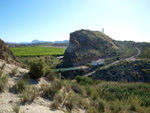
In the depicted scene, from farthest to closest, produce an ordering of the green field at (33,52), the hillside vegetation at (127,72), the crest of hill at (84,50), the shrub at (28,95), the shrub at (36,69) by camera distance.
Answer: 1. the green field at (33,52)
2. the crest of hill at (84,50)
3. the hillside vegetation at (127,72)
4. the shrub at (36,69)
5. the shrub at (28,95)

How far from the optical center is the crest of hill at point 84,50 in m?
31.2

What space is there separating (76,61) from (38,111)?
25.2 meters

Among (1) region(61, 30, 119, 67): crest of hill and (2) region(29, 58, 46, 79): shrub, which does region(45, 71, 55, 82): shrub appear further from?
(1) region(61, 30, 119, 67): crest of hill

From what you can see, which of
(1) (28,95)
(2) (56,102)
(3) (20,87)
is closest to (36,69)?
(3) (20,87)

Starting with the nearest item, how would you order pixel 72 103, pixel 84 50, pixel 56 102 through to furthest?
1. pixel 56 102
2. pixel 72 103
3. pixel 84 50

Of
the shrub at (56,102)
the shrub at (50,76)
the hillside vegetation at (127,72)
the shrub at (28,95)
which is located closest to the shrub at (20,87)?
the shrub at (28,95)

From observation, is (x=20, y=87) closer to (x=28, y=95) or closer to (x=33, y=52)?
(x=28, y=95)

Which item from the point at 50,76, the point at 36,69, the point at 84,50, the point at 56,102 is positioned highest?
the point at 84,50

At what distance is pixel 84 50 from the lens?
35000 millimetres

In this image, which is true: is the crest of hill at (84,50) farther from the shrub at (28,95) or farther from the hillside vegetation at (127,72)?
the shrub at (28,95)

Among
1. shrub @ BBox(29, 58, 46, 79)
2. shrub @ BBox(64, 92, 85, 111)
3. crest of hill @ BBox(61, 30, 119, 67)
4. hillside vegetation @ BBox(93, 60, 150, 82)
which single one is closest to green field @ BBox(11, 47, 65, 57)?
crest of hill @ BBox(61, 30, 119, 67)

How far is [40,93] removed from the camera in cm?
683

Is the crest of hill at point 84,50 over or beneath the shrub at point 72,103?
over

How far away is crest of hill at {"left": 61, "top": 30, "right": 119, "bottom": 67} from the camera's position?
31.2 metres
